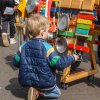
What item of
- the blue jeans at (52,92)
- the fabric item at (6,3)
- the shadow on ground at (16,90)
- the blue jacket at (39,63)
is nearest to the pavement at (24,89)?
the shadow on ground at (16,90)

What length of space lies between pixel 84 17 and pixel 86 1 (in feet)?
0.75

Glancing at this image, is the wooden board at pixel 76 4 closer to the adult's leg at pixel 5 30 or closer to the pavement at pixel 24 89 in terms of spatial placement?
the pavement at pixel 24 89

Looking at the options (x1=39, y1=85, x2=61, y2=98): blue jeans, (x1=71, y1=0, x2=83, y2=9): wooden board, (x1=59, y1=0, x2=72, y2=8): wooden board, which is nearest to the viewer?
(x1=39, y1=85, x2=61, y2=98): blue jeans

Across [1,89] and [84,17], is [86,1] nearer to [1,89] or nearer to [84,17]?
[84,17]

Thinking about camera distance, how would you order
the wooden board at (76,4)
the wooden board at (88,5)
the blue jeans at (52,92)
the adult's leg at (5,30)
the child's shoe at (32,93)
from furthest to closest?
the adult's leg at (5,30) < the wooden board at (76,4) < the wooden board at (88,5) < the blue jeans at (52,92) < the child's shoe at (32,93)

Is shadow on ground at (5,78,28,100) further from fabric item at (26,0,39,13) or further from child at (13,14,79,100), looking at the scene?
fabric item at (26,0,39,13)

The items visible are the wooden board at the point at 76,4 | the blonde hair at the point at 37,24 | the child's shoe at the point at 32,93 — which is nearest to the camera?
the blonde hair at the point at 37,24

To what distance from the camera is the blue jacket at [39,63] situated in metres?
4.15

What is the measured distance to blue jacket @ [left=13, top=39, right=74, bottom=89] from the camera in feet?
13.6

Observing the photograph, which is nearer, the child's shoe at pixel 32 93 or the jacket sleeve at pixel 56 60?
the jacket sleeve at pixel 56 60

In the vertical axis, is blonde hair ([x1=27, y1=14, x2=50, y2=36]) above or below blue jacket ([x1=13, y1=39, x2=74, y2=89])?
above

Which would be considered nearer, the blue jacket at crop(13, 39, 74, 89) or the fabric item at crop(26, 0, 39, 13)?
the blue jacket at crop(13, 39, 74, 89)

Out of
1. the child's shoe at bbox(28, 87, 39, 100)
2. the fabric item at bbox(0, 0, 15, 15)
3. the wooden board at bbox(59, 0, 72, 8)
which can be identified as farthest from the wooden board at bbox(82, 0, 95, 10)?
the fabric item at bbox(0, 0, 15, 15)

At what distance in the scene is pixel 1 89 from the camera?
4863 millimetres
